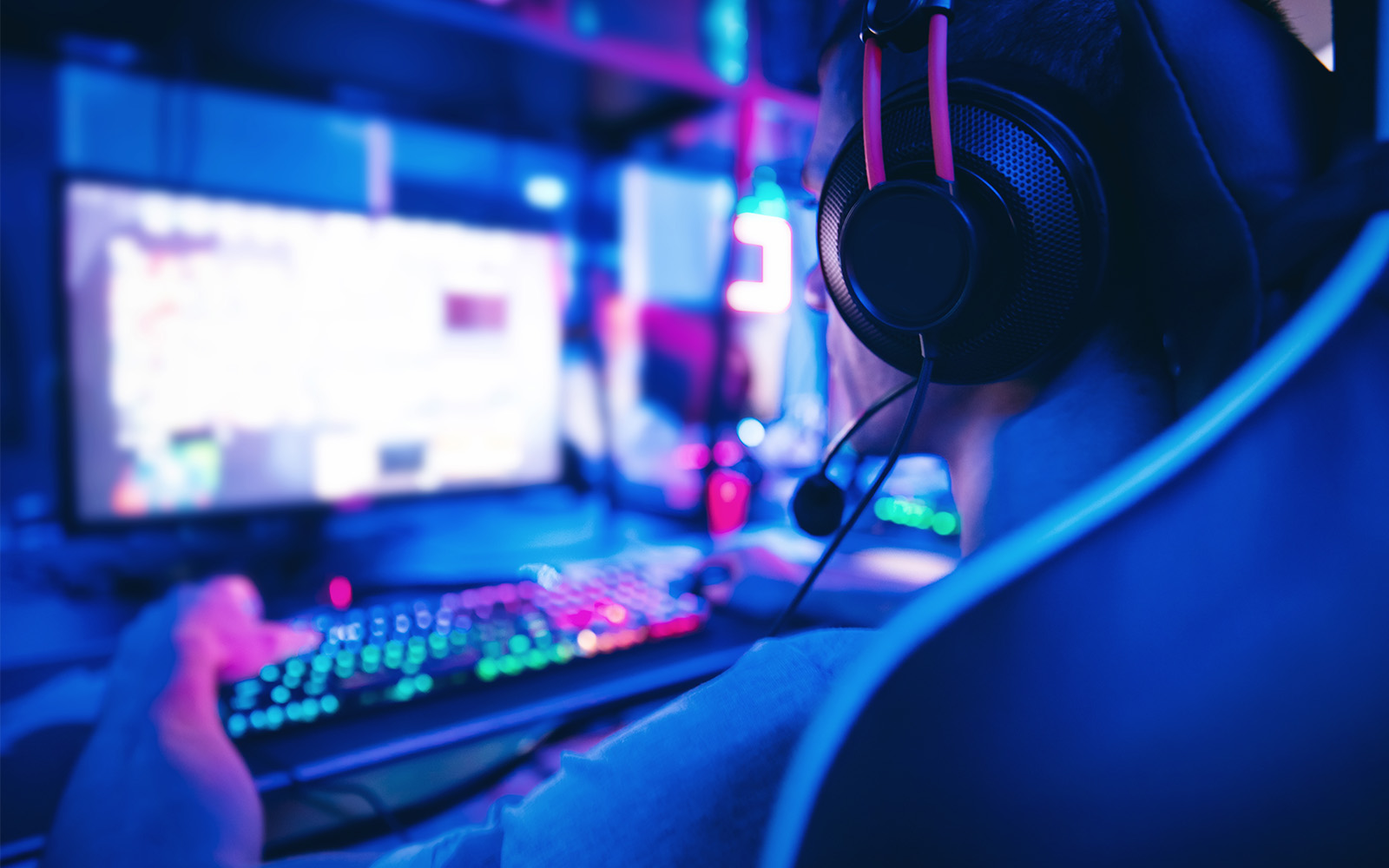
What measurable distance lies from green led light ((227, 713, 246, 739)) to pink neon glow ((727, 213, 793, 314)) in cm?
137

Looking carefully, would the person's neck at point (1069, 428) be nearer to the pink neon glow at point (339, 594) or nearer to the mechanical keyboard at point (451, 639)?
the mechanical keyboard at point (451, 639)

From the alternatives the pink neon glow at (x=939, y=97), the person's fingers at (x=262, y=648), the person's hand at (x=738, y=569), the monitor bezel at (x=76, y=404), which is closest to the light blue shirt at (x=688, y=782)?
the pink neon glow at (x=939, y=97)

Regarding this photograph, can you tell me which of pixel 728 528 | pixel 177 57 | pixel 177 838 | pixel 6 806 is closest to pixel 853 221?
pixel 177 838

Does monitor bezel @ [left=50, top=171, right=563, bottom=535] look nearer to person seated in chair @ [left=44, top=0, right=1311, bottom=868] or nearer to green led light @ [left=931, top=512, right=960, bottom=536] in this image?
person seated in chair @ [left=44, top=0, right=1311, bottom=868]

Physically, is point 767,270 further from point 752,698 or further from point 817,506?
point 752,698

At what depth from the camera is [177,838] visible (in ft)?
1.34

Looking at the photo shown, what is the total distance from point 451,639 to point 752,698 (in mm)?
408

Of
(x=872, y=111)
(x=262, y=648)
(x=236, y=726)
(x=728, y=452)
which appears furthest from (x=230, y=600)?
(x=728, y=452)

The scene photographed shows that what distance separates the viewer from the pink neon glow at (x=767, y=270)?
175 centimetres

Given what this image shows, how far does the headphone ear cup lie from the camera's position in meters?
0.61

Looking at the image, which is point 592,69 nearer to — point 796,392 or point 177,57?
point 177,57

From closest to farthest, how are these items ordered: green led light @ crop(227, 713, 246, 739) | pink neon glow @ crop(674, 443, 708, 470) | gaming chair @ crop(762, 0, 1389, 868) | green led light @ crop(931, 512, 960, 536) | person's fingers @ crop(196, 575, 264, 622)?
gaming chair @ crop(762, 0, 1389, 868)
green led light @ crop(227, 713, 246, 739)
person's fingers @ crop(196, 575, 264, 622)
green led light @ crop(931, 512, 960, 536)
pink neon glow @ crop(674, 443, 708, 470)

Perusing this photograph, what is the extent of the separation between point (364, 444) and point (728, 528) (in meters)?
0.61

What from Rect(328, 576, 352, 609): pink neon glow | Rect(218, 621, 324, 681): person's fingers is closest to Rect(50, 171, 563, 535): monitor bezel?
Rect(328, 576, 352, 609): pink neon glow
